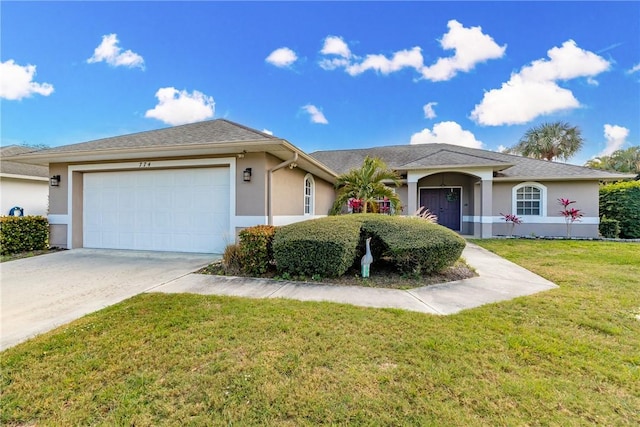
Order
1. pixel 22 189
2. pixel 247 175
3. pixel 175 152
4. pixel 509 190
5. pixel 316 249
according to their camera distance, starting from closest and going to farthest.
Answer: pixel 316 249 < pixel 247 175 < pixel 175 152 < pixel 22 189 < pixel 509 190

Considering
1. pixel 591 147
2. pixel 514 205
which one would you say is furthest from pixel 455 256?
pixel 591 147

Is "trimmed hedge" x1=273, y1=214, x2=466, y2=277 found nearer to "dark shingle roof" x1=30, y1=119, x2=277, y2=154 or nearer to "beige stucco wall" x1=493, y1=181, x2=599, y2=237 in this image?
"dark shingle roof" x1=30, y1=119, x2=277, y2=154

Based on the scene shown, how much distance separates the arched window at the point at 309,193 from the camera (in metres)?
10.4

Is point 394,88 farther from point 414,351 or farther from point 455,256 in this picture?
point 414,351

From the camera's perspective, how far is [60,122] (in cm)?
1348

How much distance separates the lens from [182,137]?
7312 millimetres

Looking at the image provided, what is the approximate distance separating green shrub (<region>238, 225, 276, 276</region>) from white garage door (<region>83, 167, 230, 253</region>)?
1.99 metres

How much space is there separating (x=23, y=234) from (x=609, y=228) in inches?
843

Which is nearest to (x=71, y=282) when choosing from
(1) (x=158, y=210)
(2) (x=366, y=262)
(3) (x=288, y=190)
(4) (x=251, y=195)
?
(1) (x=158, y=210)

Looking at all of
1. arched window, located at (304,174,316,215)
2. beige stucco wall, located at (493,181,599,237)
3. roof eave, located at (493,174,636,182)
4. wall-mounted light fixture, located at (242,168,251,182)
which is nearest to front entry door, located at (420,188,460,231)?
beige stucco wall, located at (493,181,599,237)

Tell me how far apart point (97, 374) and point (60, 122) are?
16822 mm

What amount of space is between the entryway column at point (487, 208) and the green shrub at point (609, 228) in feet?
15.4

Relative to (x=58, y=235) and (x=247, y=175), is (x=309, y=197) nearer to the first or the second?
(x=247, y=175)

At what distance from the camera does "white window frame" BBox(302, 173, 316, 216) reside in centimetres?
1020
